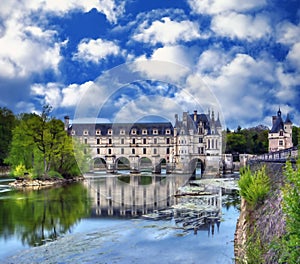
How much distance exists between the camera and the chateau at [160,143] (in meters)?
46.2

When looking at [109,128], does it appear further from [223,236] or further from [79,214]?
[223,236]

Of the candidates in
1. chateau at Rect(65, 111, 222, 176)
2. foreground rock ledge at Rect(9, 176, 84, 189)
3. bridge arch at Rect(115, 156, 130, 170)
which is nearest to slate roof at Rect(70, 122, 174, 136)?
chateau at Rect(65, 111, 222, 176)

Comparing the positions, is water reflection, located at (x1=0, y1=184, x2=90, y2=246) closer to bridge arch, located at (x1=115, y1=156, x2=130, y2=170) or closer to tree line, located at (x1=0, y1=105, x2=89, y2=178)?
tree line, located at (x1=0, y1=105, x2=89, y2=178)

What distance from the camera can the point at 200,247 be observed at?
1032 cm

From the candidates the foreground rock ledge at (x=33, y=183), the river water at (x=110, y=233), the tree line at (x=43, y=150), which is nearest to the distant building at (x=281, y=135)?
the tree line at (x=43, y=150)

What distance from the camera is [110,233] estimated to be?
472 inches

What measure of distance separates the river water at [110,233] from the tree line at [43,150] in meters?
12.8

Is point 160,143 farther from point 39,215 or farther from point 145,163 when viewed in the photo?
point 39,215

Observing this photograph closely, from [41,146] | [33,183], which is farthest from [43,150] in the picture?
[33,183]

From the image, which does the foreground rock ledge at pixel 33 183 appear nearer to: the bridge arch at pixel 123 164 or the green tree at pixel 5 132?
the green tree at pixel 5 132

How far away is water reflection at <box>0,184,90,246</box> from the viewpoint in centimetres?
1205

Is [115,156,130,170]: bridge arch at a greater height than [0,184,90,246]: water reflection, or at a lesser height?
greater

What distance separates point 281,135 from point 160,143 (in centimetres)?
1555

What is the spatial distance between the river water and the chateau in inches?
1080
